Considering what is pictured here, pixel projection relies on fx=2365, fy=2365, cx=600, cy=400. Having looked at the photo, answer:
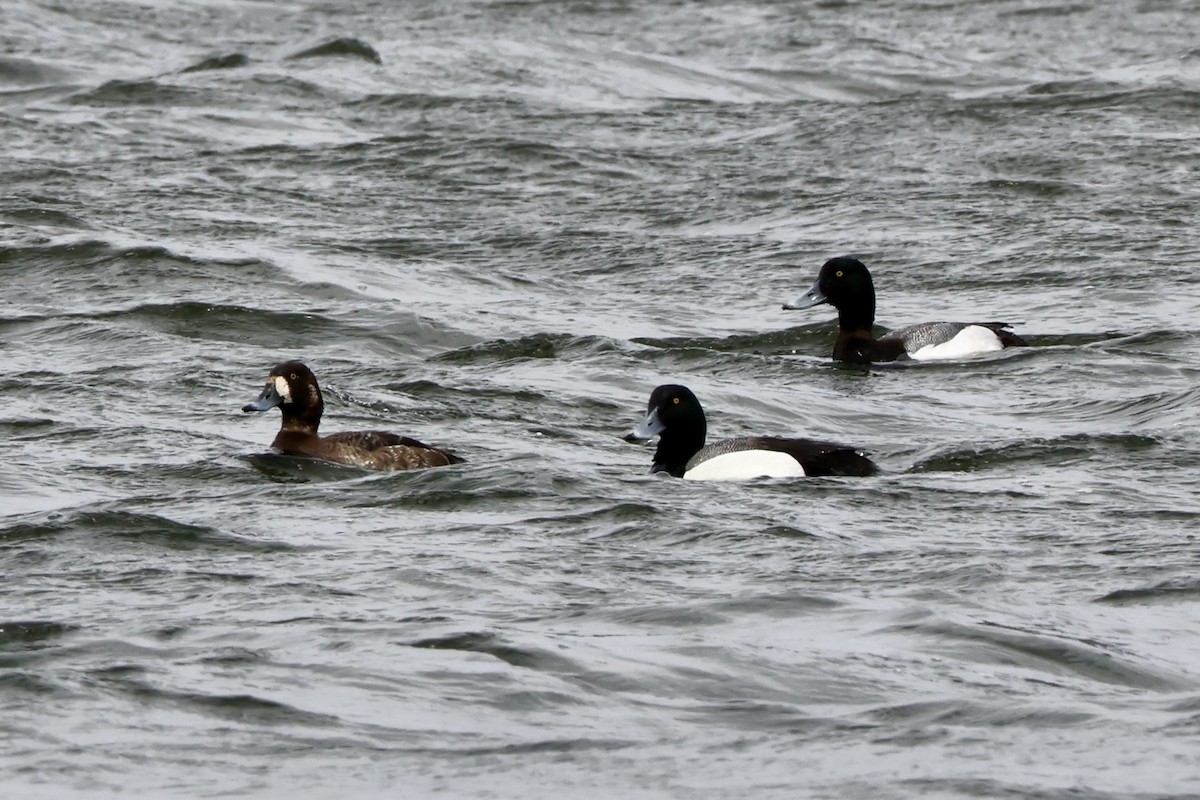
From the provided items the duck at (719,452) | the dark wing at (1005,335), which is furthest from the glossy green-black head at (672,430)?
the dark wing at (1005,335)

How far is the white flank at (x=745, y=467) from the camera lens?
11.0 metres

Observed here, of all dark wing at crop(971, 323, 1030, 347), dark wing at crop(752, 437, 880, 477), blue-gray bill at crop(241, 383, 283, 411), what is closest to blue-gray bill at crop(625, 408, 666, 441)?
dark wing at crop(752, 437, 880, 477)

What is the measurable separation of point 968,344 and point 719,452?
11.0 feet

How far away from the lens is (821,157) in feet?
68.2

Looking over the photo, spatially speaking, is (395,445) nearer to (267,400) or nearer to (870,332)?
(267,400)

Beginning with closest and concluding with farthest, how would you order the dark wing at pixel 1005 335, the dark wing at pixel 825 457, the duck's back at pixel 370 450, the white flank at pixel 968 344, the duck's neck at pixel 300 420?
1. the dark wing at pixel 825 457
2. the duck's back at pixel 370 450
3. the duck's neck at pixel 300 420
4. the white flank at pixel 968 344
5. the dark wing at pixel 1005 335

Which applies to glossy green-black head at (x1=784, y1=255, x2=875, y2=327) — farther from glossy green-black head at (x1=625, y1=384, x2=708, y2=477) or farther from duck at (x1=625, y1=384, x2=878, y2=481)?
glossy green-black head at (x1=625, y1=384, x2=708, y2=477)

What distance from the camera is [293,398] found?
11742 mm

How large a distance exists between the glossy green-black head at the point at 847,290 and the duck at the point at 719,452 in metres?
3.66

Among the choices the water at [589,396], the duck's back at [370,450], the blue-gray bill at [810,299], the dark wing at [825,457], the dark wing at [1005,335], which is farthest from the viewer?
the blue-gray bill at [810,299]

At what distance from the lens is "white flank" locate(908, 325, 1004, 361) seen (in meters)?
14.4

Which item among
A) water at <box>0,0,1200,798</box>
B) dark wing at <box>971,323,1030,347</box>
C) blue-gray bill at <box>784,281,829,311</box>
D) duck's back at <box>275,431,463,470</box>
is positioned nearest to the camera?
water at <box>0,0,1200,798</box>

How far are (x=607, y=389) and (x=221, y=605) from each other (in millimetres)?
5256

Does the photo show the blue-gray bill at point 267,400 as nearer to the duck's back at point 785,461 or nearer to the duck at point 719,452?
the duck at point 719,452
